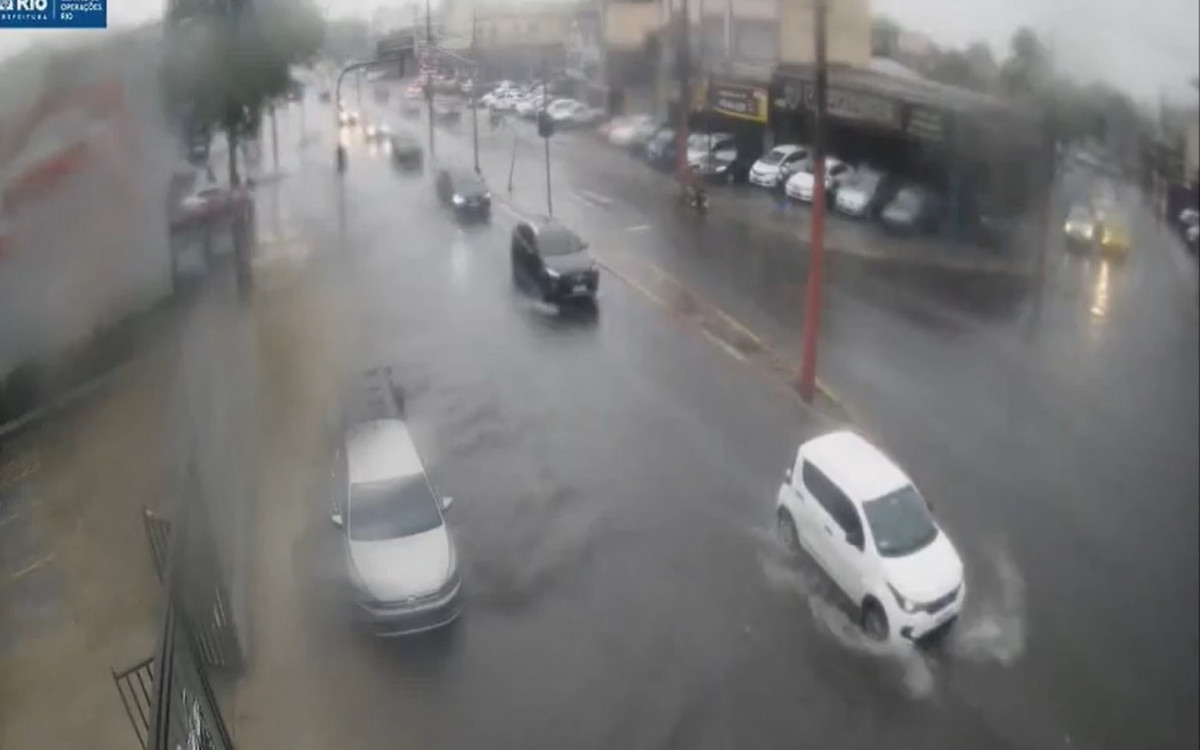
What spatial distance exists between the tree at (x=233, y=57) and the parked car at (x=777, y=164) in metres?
1.02

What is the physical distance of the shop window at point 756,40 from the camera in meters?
2.22

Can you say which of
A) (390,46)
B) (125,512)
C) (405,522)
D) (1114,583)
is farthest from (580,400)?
(1114,583)

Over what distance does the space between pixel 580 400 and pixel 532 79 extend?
0.72 m

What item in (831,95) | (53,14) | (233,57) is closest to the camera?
(53,14)

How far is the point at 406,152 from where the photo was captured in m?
Answer: 2.11

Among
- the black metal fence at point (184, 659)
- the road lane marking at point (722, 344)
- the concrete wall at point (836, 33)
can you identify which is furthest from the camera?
the road lane marking at point (722, 344)

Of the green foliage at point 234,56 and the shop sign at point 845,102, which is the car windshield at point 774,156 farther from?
the green foliage at point 234,56

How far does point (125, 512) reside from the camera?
240 centimetres

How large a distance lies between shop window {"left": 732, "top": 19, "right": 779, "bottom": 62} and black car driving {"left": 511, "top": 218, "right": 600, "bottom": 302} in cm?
54

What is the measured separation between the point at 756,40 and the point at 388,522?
4.12 ft

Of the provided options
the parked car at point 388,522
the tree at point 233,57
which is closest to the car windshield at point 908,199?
the parked car at point 388,522

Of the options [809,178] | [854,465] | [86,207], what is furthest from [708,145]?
[86,207]

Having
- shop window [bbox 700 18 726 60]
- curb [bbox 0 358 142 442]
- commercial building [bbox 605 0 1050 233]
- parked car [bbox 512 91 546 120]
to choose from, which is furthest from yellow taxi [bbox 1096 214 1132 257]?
curb [bbox 0 358 142 442]

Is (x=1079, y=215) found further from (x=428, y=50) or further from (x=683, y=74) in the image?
(x=428, y=50)
